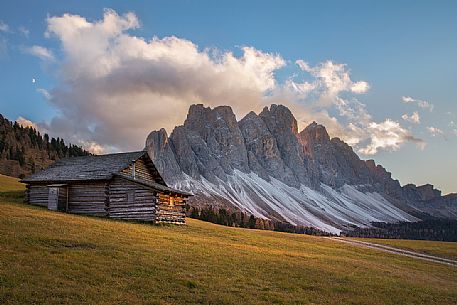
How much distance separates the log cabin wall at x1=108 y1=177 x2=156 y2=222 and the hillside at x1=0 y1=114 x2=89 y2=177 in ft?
277

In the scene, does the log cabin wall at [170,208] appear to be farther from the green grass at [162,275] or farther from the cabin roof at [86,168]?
the green grass at [162,275]

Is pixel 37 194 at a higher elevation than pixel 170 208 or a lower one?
higher

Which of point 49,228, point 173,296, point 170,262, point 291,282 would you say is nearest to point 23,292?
point 173,296

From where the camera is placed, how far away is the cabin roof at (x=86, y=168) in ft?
157

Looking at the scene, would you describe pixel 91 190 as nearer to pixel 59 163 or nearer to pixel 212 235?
pixel 59 163

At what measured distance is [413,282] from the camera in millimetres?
26562

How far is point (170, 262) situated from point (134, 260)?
77.6 inches

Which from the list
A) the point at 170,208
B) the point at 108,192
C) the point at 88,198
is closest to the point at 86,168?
the point at 88,198

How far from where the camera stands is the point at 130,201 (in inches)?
1810

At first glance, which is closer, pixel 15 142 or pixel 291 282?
pixel 291 282

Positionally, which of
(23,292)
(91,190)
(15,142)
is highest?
(15,142)

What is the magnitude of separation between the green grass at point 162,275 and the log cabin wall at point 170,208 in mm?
14999

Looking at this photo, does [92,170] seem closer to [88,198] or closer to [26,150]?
[88,198]

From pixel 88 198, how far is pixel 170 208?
9742 millimetres
